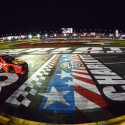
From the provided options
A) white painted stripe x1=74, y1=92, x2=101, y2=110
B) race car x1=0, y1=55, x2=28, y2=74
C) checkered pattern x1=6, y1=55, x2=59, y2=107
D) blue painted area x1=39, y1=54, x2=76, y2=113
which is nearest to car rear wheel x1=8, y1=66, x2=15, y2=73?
race car x1=0, y1=55, x2=28, y2=74

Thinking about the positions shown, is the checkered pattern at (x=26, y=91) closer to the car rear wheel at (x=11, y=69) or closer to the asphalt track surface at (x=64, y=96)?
the asphalt track surface at (x=64, y=96)

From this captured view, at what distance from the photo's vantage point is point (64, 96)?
1054 cm

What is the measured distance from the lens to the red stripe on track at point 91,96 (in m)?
9.60

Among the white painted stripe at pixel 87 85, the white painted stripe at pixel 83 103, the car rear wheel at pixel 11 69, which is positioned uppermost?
the car rear wheel at pixel 11 69

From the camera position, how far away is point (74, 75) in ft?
49.8

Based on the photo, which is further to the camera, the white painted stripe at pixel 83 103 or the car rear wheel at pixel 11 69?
the car rear wheel at pixel 11 69

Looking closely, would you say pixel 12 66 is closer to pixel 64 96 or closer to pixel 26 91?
pixel 26 91

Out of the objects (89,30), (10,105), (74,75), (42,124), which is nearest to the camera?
(42,124)

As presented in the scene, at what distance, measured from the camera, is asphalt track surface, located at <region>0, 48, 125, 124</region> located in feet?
27.2

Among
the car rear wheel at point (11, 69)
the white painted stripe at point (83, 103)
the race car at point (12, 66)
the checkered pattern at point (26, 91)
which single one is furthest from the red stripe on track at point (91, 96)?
the car rear wheel at point (11, 69)

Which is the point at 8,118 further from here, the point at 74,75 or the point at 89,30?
the point at 89,30

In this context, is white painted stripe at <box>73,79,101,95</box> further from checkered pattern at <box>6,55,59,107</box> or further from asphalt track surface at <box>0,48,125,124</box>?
checkered pattern at <box>6,55,59,107</box>

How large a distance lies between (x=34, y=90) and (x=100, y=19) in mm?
135099

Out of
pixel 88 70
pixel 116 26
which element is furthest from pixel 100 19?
pixel 88 70
